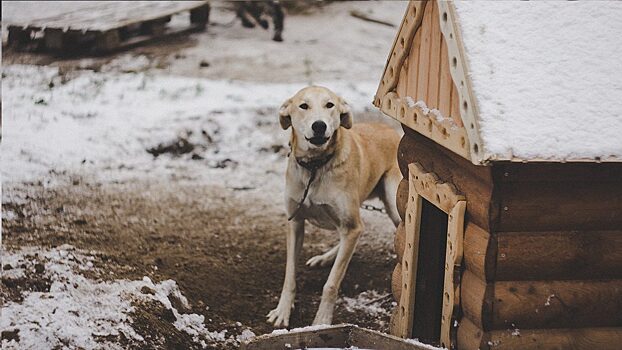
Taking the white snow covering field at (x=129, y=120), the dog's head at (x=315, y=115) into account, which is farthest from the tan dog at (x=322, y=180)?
the white snow covering field at (x=129, y=120)

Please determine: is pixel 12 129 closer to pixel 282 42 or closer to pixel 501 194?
pixel 282 42

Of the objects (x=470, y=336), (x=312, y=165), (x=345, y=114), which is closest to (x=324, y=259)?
(x=312, y=165)

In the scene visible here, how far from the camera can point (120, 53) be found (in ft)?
39.5

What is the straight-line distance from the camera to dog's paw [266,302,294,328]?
553 cm

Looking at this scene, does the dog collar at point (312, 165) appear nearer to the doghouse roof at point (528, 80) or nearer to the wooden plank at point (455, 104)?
the doghouse roof at point (528, 80)

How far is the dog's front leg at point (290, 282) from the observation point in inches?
219

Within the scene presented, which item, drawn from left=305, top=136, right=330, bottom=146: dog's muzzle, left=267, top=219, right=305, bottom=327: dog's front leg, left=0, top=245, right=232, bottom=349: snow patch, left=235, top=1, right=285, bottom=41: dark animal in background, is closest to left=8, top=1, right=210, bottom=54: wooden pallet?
left=235, top=1, right=285, bottom=41: dark animal in background

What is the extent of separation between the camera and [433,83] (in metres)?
4.07

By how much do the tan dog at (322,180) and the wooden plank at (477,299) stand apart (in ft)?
5.66

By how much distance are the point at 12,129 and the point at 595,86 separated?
23.0ft

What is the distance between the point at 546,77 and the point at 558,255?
0.82 m

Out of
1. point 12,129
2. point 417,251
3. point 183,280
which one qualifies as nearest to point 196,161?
point 12,129

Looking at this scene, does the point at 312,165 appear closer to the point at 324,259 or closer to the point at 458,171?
the point at 324,259

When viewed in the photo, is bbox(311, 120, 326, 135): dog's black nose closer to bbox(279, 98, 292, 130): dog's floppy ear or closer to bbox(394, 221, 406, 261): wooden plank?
bbox(279, 98, 292, 130): dog's floppy ear
